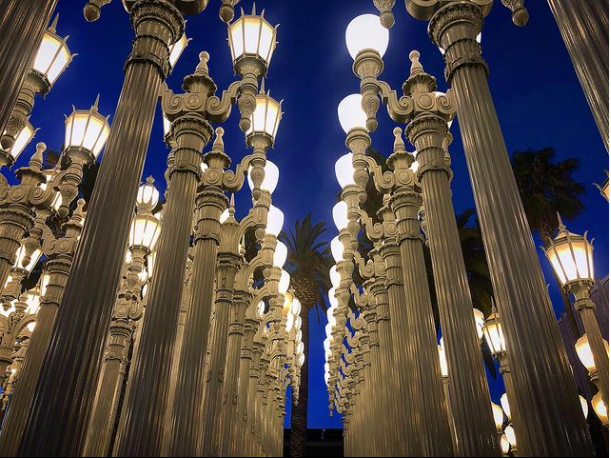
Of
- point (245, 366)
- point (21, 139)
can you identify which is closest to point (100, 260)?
point (21, 139)

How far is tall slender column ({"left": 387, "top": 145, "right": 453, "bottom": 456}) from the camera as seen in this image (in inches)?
287

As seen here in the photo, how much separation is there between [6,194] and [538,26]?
59.7 meters

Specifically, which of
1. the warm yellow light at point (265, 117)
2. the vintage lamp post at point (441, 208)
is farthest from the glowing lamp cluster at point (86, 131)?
the vintage lamp post at point (441, 208)

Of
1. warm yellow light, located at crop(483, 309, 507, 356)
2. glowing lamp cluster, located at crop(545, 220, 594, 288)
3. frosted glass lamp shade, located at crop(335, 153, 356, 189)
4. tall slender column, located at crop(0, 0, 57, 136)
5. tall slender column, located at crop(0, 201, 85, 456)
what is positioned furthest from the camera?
warm yellow light, located at crop(483, 309, 507, 356)

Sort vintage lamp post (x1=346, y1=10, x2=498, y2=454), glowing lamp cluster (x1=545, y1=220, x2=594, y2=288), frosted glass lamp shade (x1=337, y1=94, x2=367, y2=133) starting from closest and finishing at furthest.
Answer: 1. vintage lamp post (x1=346, y1=10, x2=498, y2=454)
2. frosted glass lamp shade (x1=337, y1=94, x2=367, y2=133)
3. glowing lamp cluster (x1=545, y1=220, x2=594, y2=288)

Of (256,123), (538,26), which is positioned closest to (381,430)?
(256,123)

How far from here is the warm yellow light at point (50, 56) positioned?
7918mm

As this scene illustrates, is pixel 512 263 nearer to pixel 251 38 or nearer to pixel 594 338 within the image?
pixel 251 38

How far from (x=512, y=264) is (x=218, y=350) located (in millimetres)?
7036

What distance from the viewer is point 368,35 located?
769 cm

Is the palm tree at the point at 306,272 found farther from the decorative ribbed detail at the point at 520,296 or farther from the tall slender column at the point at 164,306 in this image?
the decorative ribbed detail at the point at 520,296

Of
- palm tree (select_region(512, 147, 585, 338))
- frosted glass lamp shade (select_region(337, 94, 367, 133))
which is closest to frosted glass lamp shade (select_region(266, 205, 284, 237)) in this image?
frosted glass lamp shade (select_region(337, 94, 367, 133))

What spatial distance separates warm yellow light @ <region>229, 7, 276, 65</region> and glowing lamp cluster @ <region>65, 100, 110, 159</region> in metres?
2.57

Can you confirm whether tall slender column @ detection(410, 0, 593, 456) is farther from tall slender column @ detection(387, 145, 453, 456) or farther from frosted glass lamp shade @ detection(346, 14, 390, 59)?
tall slender column @ detection(387, 145, 453, 456)
